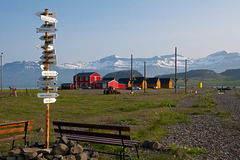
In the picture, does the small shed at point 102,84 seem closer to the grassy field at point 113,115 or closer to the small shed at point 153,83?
the small shed at point 153,83

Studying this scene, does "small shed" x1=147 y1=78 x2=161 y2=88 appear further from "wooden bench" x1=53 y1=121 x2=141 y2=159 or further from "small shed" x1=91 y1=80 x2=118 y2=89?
"wooden bench" x1=53 y1=121 x2=141 y2=159

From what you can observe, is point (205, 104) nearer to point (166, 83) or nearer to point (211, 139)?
point (211, 139)

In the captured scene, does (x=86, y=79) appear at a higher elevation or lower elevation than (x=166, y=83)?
higher

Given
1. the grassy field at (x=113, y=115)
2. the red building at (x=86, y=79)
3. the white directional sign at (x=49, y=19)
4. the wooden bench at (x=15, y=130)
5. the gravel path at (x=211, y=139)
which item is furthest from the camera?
the red building at (x=86, y=79)

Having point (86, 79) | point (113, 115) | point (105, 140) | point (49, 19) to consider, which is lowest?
point (113, 115)

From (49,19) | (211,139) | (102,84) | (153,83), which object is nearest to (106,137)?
(49,19)

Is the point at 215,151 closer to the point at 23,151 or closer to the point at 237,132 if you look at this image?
the point at 237,132

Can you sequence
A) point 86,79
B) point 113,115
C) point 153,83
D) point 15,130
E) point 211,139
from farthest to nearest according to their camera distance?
point 153,83
point 86,79
point 113,115
point 211,139
point 15,130

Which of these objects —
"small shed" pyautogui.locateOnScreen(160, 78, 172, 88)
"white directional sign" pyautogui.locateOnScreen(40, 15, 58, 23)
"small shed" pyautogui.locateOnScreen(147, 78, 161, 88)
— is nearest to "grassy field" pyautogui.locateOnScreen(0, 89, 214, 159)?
"white directional sign" pyautogui.locateOnScreen(40, 15, 58, 23)

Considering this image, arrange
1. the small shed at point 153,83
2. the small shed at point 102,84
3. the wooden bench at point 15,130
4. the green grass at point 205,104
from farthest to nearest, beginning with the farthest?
the small shed at point 153,83, the small shed at point 102,84, the green grass at point 205,104, the wooden bench at point 15,130

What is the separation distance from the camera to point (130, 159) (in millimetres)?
7441

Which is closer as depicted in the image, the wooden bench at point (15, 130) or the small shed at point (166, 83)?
the wooden bench at point (15, 130)

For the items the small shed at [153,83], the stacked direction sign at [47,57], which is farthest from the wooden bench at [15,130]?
the small shed at [153,83]

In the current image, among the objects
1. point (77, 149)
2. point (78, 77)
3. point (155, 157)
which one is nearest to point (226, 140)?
point (155, 157)
